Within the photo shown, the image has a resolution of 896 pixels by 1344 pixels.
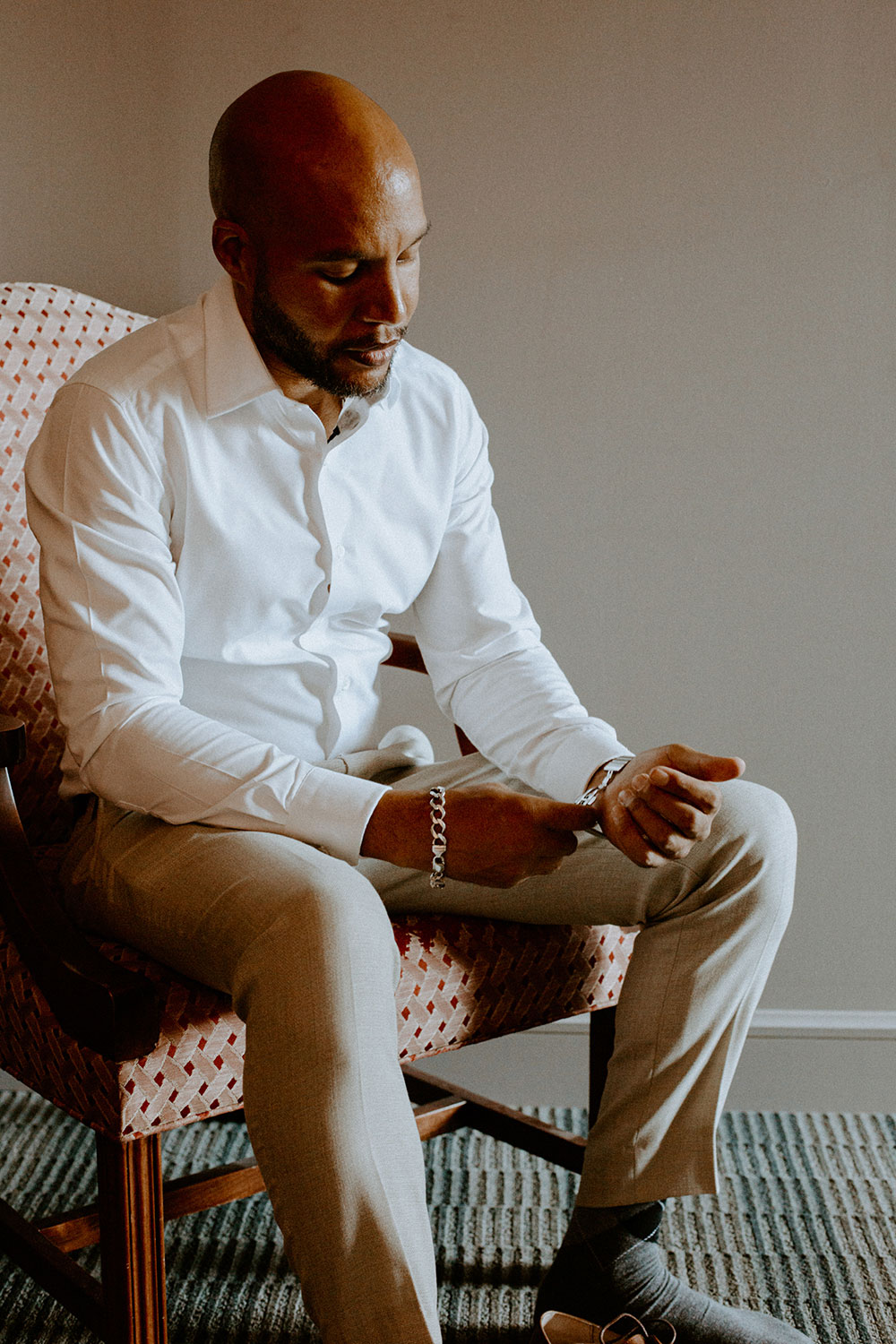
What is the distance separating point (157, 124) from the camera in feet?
6.13

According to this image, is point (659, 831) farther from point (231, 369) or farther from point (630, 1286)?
point (231, 369)

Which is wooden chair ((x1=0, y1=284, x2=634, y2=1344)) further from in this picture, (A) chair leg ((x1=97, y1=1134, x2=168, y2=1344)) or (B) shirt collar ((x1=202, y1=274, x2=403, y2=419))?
(B) shirt collar ((x1=202, y1=274, x2=403, y2=419))

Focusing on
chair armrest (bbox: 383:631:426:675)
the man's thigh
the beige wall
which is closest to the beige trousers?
the man's thigh

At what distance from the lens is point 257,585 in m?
1.36

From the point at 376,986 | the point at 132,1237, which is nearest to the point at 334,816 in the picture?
the point at 376,986

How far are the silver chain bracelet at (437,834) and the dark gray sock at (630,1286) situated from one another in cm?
39

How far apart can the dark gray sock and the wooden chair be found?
0.21m

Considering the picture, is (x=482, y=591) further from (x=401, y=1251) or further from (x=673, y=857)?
(x=401, y=1251)

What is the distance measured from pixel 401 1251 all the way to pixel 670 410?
133 centimetres

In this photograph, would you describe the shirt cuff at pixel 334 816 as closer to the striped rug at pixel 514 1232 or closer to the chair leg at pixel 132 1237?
the chair leg at pixel 132 1237

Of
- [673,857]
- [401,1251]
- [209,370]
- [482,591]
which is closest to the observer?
[401,1251]

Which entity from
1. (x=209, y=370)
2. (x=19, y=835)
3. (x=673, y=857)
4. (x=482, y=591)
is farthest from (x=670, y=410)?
(x=19, y=835)

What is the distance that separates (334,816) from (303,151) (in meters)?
0.67

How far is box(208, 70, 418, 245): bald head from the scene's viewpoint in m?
1.26
